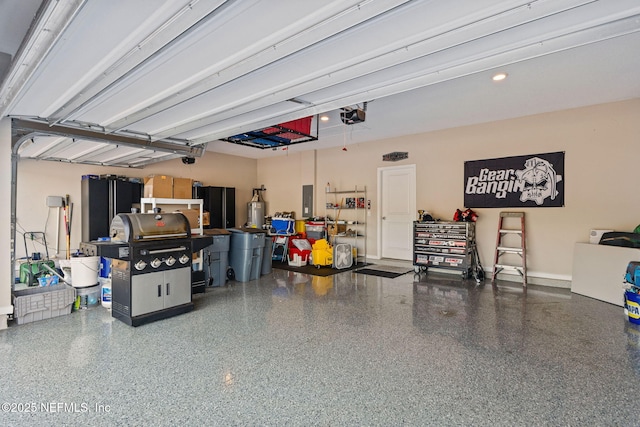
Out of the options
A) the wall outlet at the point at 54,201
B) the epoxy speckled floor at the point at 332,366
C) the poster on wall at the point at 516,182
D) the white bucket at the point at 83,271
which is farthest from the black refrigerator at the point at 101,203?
the poster on wall at the point at 516,182

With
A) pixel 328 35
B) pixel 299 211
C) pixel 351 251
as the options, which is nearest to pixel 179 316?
pixel 328 35

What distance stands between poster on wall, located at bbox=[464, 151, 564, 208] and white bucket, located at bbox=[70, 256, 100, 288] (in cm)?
625

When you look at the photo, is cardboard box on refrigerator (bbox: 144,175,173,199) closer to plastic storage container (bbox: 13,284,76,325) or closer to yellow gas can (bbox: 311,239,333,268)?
plastic storage container (bbox: 13,284,76,325)

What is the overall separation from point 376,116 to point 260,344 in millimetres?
4155

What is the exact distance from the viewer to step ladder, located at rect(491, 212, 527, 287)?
5.35 meters

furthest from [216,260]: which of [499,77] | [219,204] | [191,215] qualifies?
[499,77]

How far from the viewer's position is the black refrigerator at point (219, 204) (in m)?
7.93

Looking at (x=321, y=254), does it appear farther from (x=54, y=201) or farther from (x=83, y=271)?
(x=54, y=201)

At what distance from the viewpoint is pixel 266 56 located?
2139mm

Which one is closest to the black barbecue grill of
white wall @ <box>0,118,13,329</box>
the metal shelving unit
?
white wall @ <box>0,118,13,329</box>

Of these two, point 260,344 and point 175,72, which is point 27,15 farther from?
point 260,344

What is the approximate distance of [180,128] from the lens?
4.01 metres

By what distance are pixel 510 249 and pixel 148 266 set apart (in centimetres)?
563

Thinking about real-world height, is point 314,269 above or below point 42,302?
below
